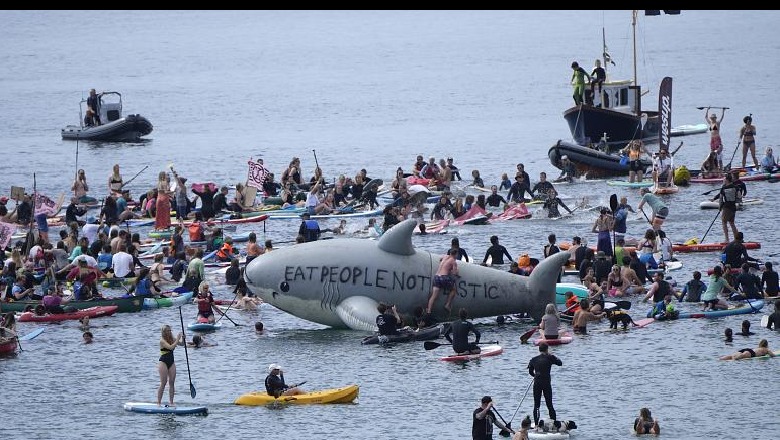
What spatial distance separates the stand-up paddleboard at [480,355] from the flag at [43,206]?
65.6 ft

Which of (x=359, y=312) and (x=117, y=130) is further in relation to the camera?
(x=117, y=130)

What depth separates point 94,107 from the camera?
78.6 m

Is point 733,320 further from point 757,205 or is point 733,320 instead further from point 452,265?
point 757,205

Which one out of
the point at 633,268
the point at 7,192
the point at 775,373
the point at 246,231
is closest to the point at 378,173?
the point at 7,192

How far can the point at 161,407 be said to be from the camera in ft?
87.3

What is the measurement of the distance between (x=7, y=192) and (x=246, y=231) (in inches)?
831

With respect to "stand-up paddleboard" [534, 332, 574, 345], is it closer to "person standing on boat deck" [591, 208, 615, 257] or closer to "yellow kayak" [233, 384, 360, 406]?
"yellow kayak" [233, 384, 360, 406]

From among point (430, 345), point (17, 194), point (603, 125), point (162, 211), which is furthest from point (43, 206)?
point (603, 125)

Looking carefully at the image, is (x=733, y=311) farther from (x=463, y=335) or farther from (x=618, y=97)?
(x=618, y=97)

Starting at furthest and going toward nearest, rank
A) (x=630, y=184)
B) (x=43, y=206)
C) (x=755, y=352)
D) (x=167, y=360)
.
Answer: (x=630, y=184)
(x=43, y=206)
(x=755, y=352)
(x=167, y=360)

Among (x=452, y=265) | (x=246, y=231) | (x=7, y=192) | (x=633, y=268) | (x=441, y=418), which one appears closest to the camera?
(x=441, y=418)

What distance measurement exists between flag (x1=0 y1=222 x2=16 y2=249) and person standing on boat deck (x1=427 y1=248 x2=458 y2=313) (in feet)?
51.3

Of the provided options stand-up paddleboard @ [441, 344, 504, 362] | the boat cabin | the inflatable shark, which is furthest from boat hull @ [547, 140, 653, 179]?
stand-up paddleboard @ [441, 344, 504, 362]

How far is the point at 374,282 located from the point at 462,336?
272cm
